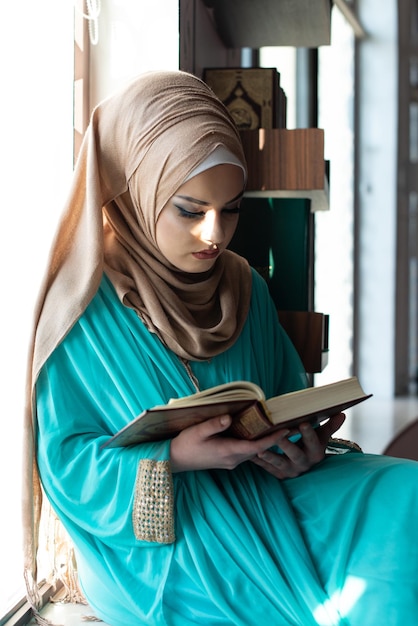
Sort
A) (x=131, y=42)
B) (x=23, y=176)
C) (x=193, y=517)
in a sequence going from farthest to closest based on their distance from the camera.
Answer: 1. (x=131, y=42)
2. (x=23, y=176)
3. (x=193, y=517)

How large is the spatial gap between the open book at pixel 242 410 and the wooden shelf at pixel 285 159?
84 cm

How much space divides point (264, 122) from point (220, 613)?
1.35 meters

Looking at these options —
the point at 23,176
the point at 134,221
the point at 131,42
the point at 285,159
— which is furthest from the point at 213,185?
the point at 131,42

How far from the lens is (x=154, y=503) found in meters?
1.60

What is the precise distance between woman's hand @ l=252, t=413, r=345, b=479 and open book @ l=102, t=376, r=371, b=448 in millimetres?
80

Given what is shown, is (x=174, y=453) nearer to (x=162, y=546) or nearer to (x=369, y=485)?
(x=162, y=546)

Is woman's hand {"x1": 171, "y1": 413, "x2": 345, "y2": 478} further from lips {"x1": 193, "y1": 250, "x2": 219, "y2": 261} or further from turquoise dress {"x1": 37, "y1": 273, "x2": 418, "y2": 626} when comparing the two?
lips {"x1": 193, "y1": 250, "x2": 219, "y2": 261}

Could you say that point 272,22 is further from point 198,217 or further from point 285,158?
point 198,217

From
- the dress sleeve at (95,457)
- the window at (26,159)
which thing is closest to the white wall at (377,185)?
the window at (26,159)

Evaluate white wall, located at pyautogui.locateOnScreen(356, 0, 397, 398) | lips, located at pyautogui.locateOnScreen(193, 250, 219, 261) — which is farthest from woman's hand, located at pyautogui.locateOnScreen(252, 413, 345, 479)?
white wall, located at pyautogui.locateOnScreen(356, 0, 397, 398)

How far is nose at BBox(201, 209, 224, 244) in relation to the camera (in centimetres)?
170

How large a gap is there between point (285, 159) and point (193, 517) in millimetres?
1042

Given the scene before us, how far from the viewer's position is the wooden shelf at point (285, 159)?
2346mm

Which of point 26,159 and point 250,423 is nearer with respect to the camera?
point 250,423
